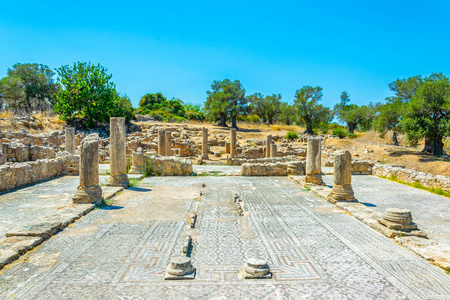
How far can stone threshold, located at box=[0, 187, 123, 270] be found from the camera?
4574mm

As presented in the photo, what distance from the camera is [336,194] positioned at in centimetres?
→ 860

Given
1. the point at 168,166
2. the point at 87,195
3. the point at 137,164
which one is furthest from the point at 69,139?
the point at 87,195

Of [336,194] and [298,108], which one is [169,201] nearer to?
[336,194]

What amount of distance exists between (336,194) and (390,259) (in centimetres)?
398

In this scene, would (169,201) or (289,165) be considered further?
(289,165)

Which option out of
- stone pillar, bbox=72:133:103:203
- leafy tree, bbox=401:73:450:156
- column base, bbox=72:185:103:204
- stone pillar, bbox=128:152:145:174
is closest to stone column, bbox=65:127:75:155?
stone pillar, bbox=128:152:145:174

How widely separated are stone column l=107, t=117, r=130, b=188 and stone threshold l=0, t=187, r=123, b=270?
3.41 meters

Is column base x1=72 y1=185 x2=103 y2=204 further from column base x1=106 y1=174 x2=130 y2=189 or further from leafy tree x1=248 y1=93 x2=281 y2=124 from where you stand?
leafy tree x1=248 y1=93 x2=281 y2=124

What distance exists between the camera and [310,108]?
38781 millimetres

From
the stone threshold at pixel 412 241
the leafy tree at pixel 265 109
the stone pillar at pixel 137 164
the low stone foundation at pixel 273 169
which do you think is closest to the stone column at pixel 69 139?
the stone pillar at pixel 137 164

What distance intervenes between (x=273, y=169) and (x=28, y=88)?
40.0 m

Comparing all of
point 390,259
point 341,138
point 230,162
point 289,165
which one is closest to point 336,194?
point 390,259

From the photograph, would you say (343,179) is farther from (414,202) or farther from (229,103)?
(229,103)

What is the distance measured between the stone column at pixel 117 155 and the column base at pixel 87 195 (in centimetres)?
255
